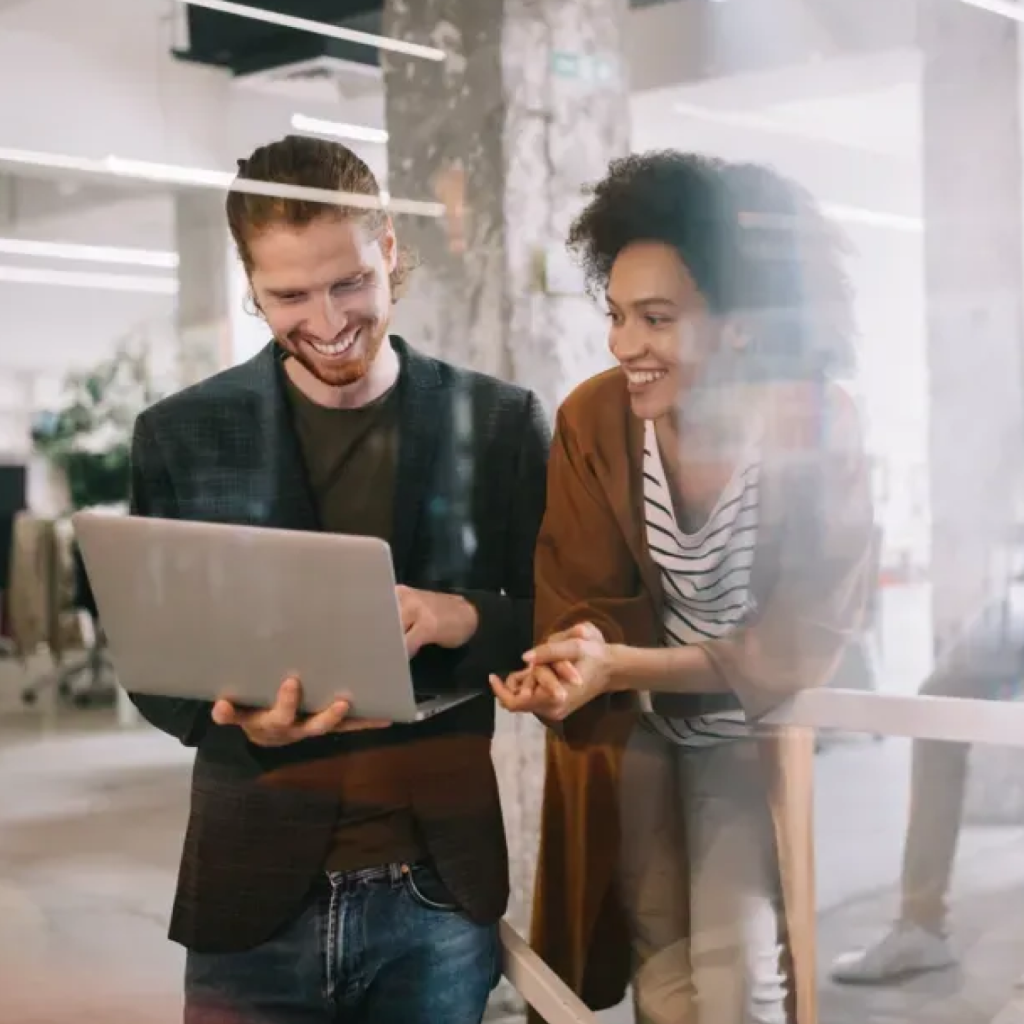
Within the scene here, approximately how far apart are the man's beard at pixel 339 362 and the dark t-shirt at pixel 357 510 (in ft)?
0.11

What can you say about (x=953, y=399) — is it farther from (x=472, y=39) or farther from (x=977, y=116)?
(x=472, y=39)

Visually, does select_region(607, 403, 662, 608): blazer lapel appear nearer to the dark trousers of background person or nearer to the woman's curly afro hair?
the woman's curly afro hair

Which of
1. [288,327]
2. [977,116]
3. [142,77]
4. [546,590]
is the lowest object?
[546,590]

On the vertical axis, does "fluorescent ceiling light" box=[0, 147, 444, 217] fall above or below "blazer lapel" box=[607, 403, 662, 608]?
above

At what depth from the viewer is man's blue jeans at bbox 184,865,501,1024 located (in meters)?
1.64

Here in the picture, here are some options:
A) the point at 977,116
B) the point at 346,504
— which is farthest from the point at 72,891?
the point at 977,116

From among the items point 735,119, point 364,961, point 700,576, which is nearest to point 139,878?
point 364,961

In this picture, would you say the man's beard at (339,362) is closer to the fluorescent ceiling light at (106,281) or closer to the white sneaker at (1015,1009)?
the fluorescent ceiling light at (106,281)

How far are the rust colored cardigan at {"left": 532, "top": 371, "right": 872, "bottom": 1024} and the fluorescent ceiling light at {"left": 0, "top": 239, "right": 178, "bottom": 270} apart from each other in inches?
24.8

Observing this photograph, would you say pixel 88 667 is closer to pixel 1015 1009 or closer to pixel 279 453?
pixel 279 453

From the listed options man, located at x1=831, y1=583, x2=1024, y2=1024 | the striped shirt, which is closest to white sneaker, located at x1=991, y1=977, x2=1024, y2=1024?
man, located at x1=831, y1=583, x2=1024, y2=1024

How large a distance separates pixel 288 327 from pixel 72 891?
0.88 metres

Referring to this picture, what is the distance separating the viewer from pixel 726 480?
158 centimetres

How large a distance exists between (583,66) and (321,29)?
36 cm
